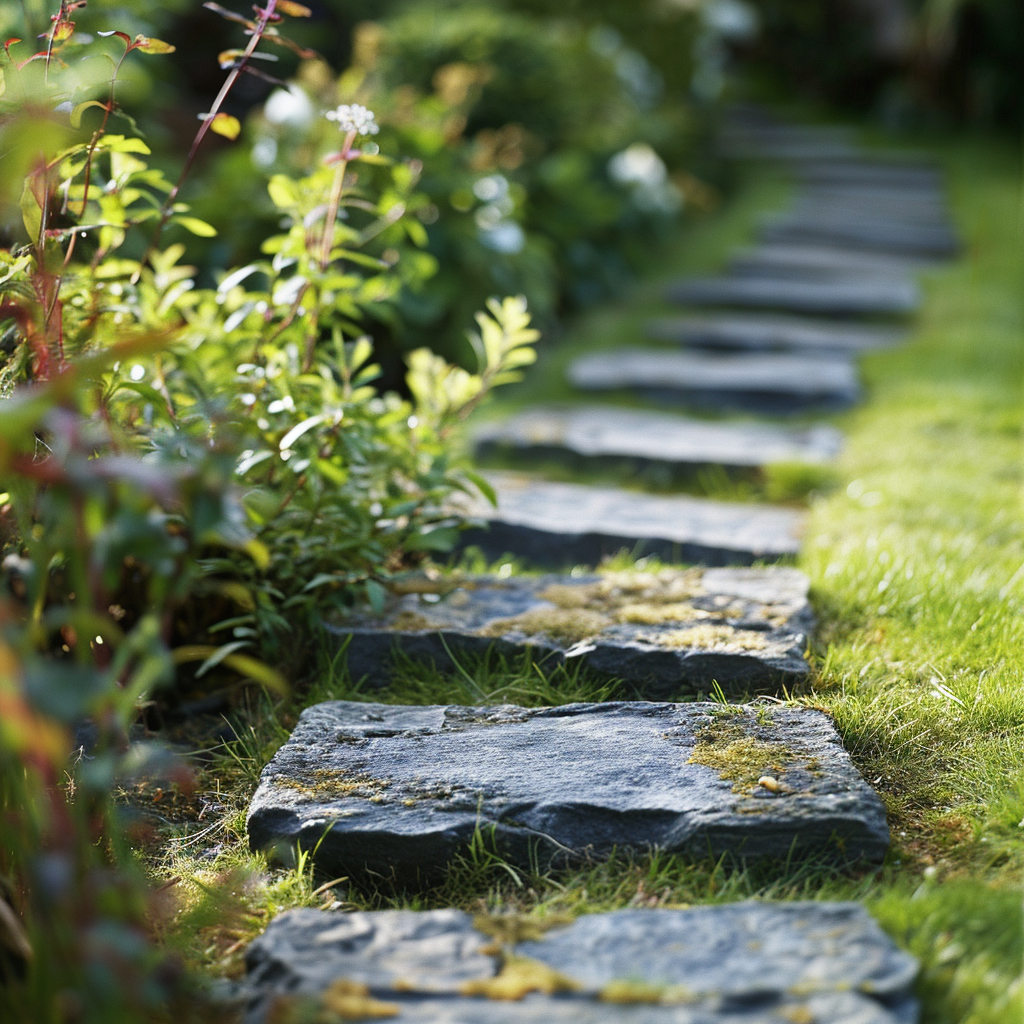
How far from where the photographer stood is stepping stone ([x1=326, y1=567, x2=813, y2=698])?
5.90ft

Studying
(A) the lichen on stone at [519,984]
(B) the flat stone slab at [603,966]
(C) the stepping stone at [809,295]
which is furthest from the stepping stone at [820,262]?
(A) the lichen on stone at [519,984]

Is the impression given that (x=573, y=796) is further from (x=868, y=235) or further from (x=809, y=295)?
(x=868, y=235)

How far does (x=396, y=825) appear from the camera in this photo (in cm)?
139

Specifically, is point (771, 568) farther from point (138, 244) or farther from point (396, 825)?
point (138, 244)

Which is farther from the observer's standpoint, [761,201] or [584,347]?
[761,201]

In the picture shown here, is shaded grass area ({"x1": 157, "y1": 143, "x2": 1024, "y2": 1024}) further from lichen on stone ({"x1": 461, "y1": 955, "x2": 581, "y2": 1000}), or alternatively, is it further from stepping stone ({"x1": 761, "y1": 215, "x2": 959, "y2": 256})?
stepping stone ({"x1": 761, "y1": 215, "x2": 959, "y2": 256})

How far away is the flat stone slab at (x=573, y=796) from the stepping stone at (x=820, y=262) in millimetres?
4415

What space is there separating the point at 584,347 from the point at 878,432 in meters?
1.55

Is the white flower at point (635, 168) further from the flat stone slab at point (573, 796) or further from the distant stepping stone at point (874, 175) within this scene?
the flat stone slab at point (573, 796)

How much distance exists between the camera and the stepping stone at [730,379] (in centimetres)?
379

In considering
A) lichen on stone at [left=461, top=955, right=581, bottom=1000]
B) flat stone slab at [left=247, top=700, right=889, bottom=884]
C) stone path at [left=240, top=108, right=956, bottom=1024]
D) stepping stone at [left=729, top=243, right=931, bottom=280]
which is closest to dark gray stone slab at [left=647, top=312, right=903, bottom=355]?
stepping stone at [left=729, top=243, right=931, bottom=280]

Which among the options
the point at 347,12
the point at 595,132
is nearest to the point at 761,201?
the point at 595,132

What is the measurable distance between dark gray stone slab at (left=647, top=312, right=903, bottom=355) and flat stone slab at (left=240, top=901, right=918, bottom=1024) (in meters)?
3.53

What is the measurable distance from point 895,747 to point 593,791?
50 cm
